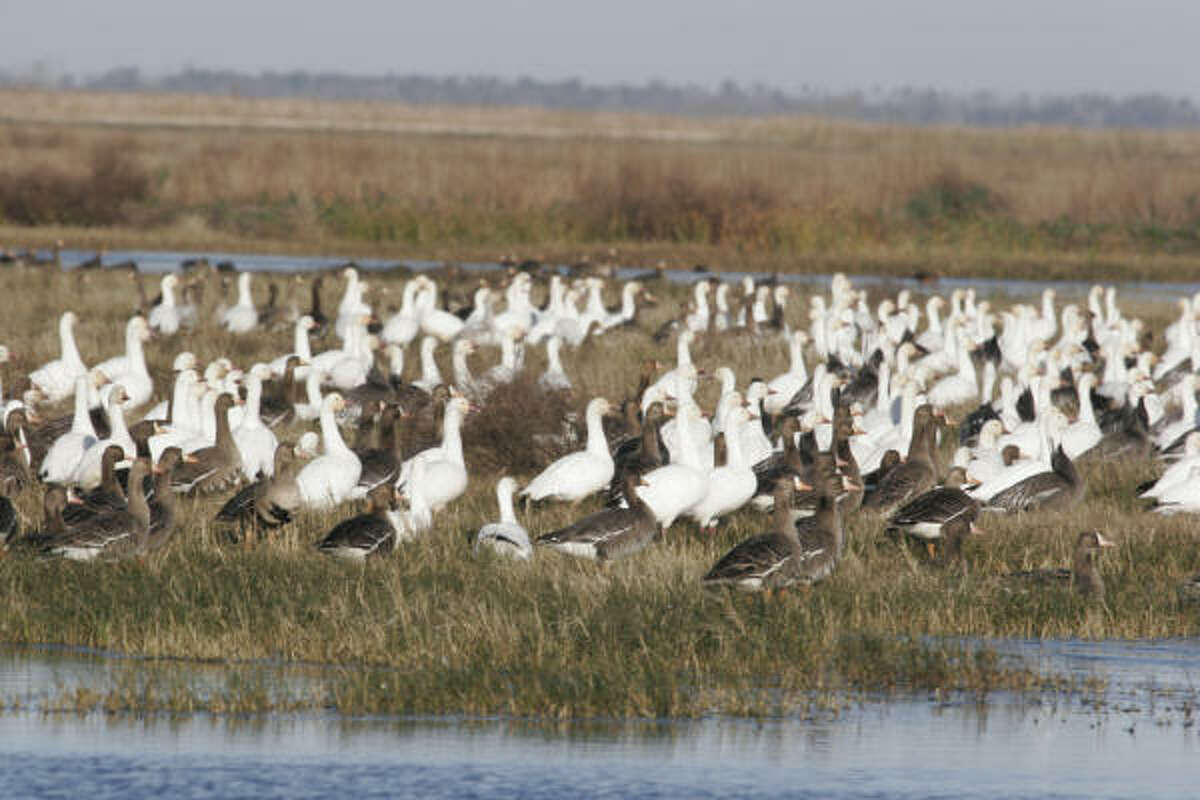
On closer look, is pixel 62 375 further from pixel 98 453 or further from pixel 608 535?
pixel 608 535

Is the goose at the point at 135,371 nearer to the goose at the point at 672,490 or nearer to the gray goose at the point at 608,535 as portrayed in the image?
the goose at the point at 672,490

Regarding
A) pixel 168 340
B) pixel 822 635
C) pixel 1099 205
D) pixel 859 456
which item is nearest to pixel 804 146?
pixel 1099 205

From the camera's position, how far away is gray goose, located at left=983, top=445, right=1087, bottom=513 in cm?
1453

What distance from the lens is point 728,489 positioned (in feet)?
44.4

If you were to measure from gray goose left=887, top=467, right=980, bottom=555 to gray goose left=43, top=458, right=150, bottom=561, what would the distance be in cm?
466

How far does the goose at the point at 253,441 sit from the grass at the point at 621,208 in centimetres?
2227

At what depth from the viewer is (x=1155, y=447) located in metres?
18.3

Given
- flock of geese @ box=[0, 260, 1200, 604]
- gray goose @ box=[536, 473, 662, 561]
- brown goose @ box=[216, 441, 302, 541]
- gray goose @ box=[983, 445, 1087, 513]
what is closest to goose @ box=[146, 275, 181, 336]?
flock of geese @ box=[0, 260, 1200, 604]

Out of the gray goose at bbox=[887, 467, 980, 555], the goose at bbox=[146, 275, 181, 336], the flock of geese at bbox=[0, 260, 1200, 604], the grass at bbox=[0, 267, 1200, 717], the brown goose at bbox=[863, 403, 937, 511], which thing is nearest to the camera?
the grass at bbox=[0, 267, 1200, 717]

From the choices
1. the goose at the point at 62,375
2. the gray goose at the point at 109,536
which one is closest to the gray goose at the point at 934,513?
the gray goose at the point at 109,536

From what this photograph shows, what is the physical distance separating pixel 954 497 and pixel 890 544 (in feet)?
2.63

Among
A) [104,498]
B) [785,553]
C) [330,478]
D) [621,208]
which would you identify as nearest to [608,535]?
[785,553]

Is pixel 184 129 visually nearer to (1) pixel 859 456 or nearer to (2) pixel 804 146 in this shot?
(2) pixel 804 146

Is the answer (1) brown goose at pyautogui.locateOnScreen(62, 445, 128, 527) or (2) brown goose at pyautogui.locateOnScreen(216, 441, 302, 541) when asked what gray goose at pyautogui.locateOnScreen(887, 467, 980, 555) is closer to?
(2) brown goose at pyautogui.locateOnScreen(216, 441, 302, 541)
